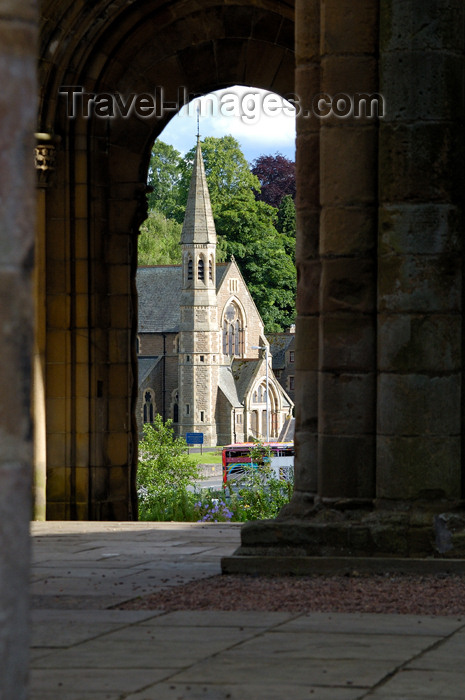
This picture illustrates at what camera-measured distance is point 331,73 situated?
9.12 metres

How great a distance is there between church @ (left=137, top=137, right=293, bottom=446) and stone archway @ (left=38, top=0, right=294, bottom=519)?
73.9m

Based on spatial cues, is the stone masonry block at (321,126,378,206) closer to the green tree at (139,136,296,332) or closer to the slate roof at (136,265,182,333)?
the green tree at (139,136,296,332)

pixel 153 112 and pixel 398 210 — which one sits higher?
pixel 153 112

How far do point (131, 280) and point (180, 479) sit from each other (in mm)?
8772

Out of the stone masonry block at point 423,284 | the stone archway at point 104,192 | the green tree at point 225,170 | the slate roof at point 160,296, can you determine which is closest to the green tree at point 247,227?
the green tree at point 225,170

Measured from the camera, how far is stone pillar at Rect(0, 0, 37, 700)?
8.87ft

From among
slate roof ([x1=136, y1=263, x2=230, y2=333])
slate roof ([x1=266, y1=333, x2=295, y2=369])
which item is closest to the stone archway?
slate roof ([x1=136, y1=263, x2=230, y2=333])

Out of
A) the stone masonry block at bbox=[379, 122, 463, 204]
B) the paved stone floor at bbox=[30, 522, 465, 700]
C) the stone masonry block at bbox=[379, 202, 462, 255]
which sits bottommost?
the paved stone floor at bbox=[30, 522, 465, 700]

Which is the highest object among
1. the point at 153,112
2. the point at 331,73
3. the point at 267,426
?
the point at 153,112

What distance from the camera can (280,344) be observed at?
322 feet

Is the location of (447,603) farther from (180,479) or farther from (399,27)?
(180,479)

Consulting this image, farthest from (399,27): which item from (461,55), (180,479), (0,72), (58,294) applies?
(180,479)

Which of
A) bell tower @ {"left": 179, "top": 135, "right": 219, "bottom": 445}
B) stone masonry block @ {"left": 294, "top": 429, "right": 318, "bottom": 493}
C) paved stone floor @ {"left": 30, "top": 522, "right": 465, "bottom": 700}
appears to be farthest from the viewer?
bell tower @ {"left": 179, "top": 135, "right": 219, "bottom": 445}

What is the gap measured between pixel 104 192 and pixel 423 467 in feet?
29.8
